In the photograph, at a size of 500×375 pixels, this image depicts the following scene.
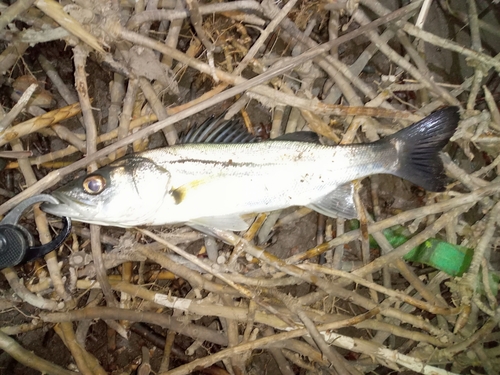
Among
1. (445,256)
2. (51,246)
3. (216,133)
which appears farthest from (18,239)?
(445,256)

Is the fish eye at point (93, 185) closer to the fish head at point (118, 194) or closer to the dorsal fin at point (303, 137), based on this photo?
the fish head at point (118, 194)

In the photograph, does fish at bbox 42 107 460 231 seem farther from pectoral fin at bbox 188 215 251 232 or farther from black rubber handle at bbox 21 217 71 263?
black rubber handle at bbox 21 217 71 263

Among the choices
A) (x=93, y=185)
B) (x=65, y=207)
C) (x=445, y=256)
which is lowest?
(x=445, y=256)

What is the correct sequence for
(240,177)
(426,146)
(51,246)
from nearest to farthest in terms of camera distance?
(51,246) < (240,177) < (426,146)

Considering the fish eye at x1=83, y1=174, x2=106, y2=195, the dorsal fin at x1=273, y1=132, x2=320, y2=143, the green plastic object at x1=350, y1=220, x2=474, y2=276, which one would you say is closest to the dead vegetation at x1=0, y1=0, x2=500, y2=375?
the green plastic object at x1=350, y1=220, x2=474, y2=276

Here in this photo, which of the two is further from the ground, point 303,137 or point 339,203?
point 303,137

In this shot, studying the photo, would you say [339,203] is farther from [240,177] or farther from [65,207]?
[65,207]

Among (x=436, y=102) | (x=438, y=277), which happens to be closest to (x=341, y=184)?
(x=436, y=102)
